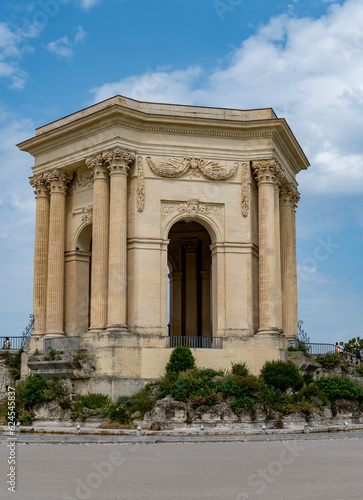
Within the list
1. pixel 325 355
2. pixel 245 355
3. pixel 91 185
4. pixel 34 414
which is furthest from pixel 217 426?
pixel 91 185

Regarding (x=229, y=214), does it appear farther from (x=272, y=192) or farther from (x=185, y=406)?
(x=185, y=406)

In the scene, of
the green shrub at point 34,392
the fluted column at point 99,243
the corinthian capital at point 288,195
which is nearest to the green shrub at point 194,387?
the fluted column at point 99,243

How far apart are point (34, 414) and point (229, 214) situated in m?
12.3

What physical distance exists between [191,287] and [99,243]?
37.7ft

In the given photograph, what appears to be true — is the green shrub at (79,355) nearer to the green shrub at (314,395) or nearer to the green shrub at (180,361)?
the green shrub at (180,361)

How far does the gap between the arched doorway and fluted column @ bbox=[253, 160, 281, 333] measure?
863 centimetres

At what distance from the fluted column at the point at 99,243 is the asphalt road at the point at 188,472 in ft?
32.5

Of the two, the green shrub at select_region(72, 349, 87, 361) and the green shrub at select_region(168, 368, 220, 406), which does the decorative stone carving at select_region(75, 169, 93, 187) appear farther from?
the green shrub at select_region(168, 368, 220, 406)

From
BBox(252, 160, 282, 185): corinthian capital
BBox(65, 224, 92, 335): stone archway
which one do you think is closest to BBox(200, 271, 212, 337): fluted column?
BBox(65, 224, 92, 335): stone archway

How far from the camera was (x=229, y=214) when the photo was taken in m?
33.8

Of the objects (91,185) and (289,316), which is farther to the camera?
(289,316)

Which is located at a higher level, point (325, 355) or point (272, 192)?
point (272, 192)

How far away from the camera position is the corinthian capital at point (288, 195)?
125ft

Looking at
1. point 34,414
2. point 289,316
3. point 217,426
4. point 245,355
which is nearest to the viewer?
point 217,426
